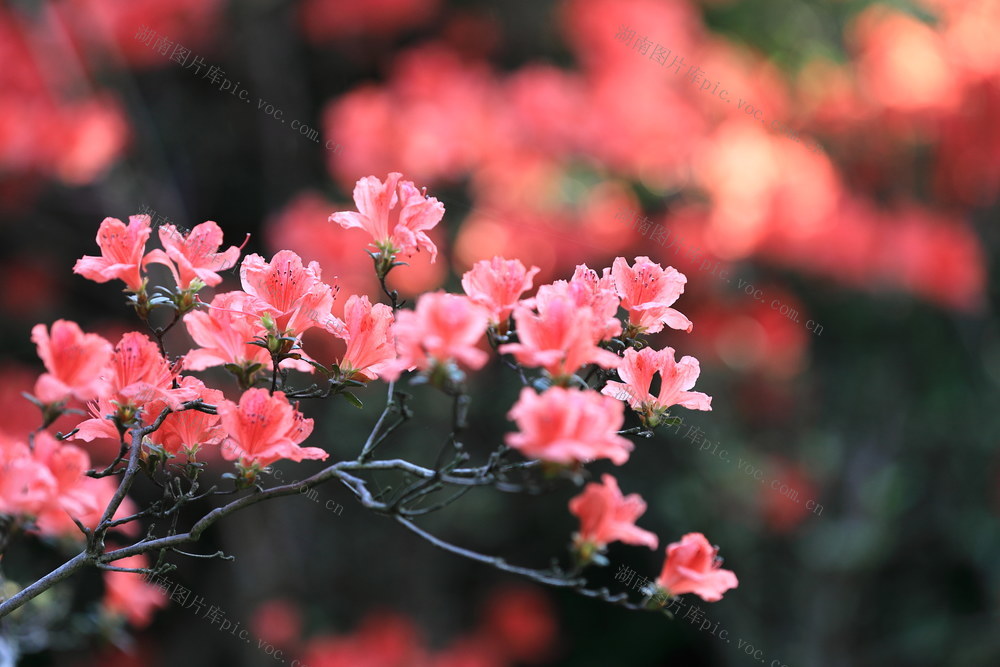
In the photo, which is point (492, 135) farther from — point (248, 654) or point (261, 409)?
point (261, 409)

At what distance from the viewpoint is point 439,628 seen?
14.1 ft

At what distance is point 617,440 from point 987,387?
4016 millimetres

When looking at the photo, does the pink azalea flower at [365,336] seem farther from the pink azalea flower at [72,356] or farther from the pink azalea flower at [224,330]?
the pink azalea flower at [72,356]

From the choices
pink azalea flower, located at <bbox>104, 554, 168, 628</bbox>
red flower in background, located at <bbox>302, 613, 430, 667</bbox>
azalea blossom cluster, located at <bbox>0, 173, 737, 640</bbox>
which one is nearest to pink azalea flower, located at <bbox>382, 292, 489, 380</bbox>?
azalea blossom cluster, located at <bbox>0, 173, 737, 640</bbox>

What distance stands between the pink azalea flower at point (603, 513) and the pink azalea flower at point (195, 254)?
52 centimetres

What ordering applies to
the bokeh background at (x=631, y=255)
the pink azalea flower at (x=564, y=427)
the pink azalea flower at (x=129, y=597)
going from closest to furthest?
the pink azalea flower at (x=564, y=427), the pink azalea flower at (x=129, y=597), the bokeh background at (x=631, y=255)

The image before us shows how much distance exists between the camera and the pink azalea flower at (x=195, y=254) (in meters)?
1.09

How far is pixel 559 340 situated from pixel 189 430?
47 cm

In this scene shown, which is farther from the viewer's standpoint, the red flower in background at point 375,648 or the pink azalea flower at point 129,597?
the red flower in background at point 375,648

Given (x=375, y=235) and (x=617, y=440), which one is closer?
(x=617, y=440)

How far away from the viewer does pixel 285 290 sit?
1.08 meters

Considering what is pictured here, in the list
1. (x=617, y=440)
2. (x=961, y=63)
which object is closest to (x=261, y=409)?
(x=617, y=440)

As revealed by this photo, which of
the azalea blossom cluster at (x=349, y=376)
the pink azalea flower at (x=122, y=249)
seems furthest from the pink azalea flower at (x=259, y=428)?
the pink azalea flower at (x=122, y=249)

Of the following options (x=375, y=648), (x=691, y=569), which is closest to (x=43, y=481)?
(x=691, y=569)
